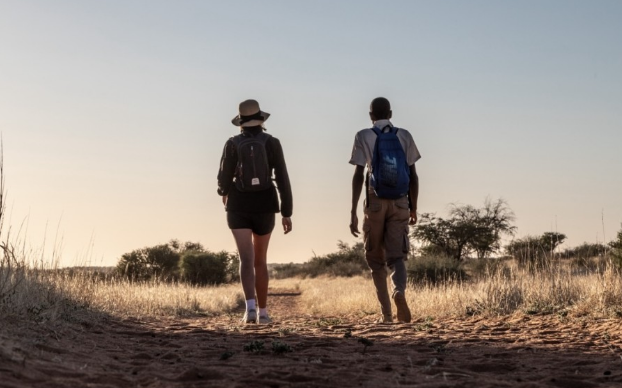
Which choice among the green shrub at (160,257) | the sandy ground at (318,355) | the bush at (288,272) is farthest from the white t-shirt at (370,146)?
the bush at (288,272)

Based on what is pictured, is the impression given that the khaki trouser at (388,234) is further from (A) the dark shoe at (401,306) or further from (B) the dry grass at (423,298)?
(B) the dry grass at (423,298)

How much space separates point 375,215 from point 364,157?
25.4 inches

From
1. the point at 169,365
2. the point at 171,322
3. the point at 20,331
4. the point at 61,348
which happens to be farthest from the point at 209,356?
the point at 171,322

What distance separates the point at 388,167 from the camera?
838 cm

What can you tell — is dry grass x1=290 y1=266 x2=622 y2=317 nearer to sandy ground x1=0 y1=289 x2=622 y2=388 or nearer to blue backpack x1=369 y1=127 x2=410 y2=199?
sandy ground x1=0 y1=289 x2=622 y2=388

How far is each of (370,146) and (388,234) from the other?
3.26 feet

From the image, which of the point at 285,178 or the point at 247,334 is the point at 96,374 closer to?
the point at 247,334

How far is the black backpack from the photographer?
8.73 m

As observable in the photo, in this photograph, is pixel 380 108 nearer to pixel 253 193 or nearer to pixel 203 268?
pixel 253 193

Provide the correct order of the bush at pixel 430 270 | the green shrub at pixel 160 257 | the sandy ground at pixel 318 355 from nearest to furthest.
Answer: the sandy ground at pixel 318 355, the bush at pixel 430 270, the green shrub at pixel 160 257

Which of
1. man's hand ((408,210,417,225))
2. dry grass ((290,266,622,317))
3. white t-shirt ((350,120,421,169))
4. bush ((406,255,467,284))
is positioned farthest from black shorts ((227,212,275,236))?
bush ((406,255,467,284))

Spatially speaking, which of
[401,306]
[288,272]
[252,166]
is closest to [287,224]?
[252,166]

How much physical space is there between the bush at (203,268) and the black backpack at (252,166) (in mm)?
24799

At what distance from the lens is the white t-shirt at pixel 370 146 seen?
A: 8.50m
